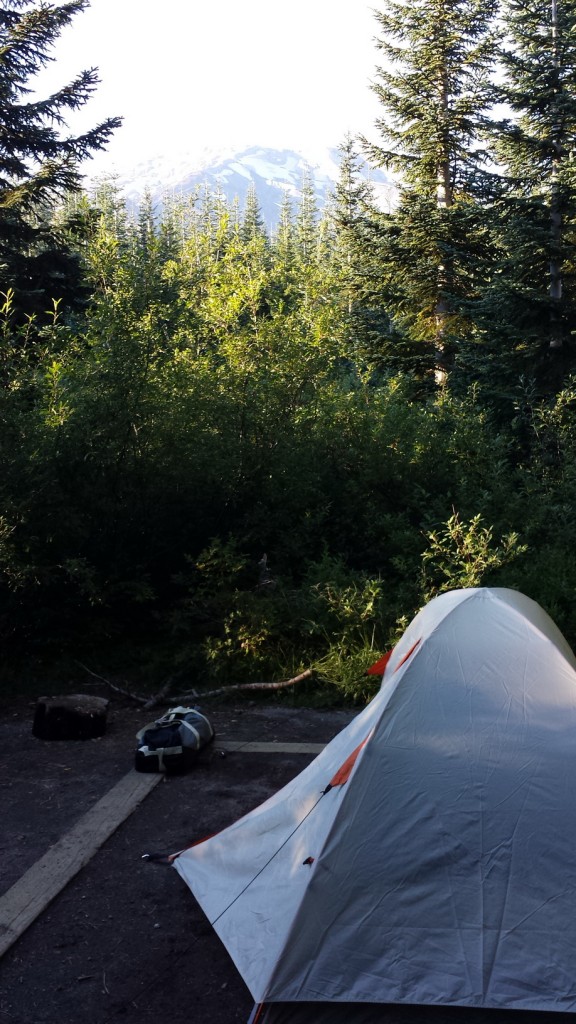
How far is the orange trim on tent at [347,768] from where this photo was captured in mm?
3775

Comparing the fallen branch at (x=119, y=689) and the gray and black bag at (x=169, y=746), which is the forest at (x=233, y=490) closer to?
the fallen branch at (x=119, y=689)

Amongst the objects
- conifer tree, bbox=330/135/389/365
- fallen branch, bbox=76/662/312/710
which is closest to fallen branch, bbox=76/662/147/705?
fallen branch, bbox=76/662/312/710

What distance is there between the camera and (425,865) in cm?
348

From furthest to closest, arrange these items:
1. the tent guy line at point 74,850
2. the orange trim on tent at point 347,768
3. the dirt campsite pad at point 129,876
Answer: the tent guy line at point 74,850 → the orange trim on tent at point 347,768 → the dirt campsite pad at point 129,876

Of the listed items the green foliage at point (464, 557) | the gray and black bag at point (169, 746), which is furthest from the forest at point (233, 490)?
the gray and black bag at point (169, 746)

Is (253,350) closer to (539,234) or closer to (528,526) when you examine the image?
Result: (528,526)

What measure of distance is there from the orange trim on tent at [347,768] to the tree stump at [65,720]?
3.52m

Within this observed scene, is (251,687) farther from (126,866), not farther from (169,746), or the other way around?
(126,866)

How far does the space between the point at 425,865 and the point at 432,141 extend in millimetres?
17197

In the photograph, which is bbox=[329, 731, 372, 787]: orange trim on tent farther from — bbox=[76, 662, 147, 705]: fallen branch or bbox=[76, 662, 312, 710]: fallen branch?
bbox=[76, 662, 147, 705]: fallen branch

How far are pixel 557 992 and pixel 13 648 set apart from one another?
21.6 feet

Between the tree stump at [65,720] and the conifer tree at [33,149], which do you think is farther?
the conifer tree at [33,149]

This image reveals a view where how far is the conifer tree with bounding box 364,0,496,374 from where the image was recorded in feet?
57.4

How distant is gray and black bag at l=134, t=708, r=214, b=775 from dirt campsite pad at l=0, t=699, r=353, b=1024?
0.32 ft
